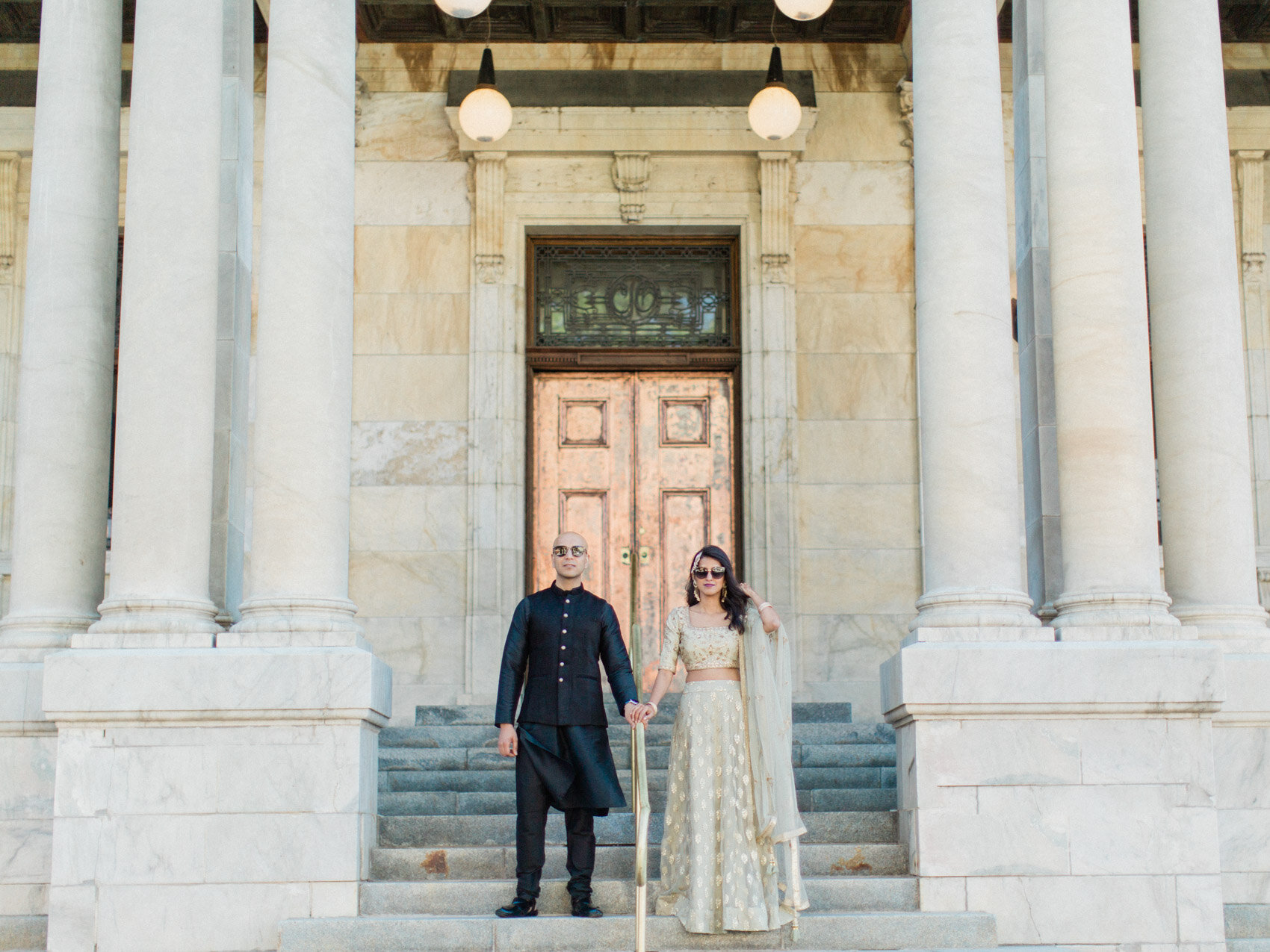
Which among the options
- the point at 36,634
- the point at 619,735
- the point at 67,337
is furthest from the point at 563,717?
the point at 67,337

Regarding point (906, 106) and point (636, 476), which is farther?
point (636, 476)

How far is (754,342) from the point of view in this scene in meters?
14.2

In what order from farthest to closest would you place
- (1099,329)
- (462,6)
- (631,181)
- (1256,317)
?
(631,181) → (1256,317) → (462,6) → (1099,329)

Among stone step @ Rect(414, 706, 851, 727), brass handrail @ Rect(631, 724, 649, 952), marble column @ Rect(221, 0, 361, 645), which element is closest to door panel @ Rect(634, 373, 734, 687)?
stone step @ Rect(414, 706, 851, 727)

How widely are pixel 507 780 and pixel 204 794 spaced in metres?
2.47

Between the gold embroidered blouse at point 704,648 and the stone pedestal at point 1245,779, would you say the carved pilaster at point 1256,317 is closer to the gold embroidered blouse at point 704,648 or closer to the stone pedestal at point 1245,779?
the stone pedestal at point 1245,779

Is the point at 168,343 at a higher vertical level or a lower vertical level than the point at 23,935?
higher

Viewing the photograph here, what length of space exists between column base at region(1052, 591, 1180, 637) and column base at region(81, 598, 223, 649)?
542cm

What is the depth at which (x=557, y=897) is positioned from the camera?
855cm

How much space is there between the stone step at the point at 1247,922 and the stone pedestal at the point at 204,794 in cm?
535

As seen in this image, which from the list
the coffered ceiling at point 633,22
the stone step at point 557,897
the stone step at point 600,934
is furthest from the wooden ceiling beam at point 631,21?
the stone step at point 600,934

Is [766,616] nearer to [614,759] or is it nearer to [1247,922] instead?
[614,759]

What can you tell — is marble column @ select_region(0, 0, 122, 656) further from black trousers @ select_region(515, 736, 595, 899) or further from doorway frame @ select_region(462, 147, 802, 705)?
doorway frame @ select_region(462, 147, 802, 705)

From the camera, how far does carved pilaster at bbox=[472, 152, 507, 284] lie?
14.3 metres
